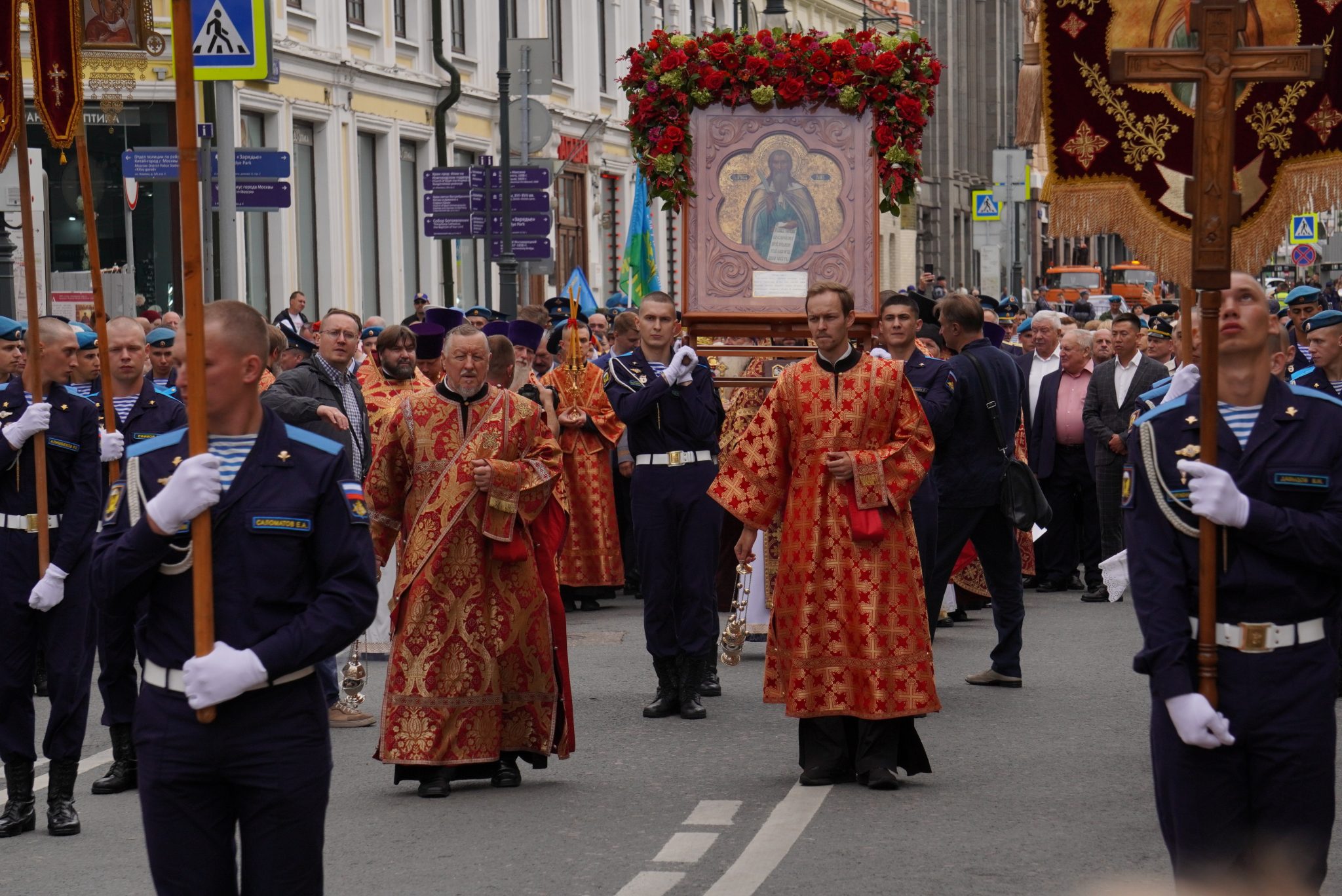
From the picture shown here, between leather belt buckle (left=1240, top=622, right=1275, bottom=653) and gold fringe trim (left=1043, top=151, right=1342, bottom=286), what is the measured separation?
79.1 inches

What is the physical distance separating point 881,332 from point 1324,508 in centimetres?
588

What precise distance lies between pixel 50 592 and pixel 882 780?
3.25m

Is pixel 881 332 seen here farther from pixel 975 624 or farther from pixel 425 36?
pixel 425 36

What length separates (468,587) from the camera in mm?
8562

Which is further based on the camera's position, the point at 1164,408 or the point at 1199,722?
the point at 1164,408

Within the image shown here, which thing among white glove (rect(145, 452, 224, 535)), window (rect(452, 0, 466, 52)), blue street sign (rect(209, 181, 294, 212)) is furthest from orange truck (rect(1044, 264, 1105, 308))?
white glove (rect(145, 452, 224, 535))

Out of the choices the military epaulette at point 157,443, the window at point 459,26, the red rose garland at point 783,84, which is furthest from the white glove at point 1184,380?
the window at point 459,26

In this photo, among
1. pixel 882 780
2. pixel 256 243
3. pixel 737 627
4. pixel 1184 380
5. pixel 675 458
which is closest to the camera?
pixel 1184 380

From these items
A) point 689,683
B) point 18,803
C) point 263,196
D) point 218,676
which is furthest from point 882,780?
point 263,196

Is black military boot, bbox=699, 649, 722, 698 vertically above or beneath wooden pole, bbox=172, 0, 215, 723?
beneath

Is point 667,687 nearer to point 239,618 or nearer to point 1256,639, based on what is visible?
point 1256,639

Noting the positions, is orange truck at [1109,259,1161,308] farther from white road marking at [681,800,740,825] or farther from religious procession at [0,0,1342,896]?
white road marking at [681,800,740,825]

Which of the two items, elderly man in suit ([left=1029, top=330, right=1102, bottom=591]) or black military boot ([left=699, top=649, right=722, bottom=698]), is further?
elderly man in suit ([left=1029, top=330, right=1102, bottom=591])

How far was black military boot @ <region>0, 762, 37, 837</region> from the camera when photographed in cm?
784
